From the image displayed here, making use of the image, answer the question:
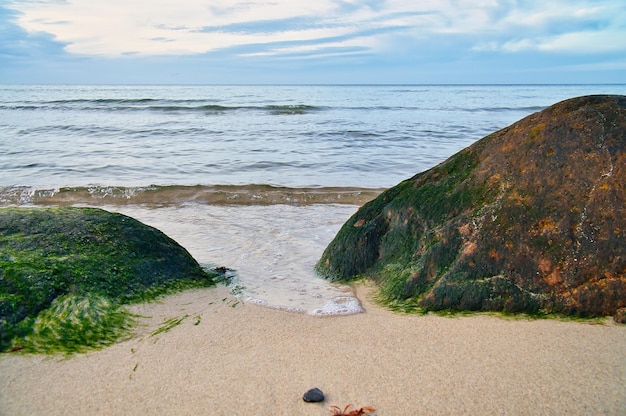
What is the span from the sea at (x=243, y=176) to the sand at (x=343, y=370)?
27.8 inches

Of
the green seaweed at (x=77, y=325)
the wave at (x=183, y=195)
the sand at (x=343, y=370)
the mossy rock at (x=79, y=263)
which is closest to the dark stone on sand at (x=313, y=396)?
the sand at (x=343, y=370)

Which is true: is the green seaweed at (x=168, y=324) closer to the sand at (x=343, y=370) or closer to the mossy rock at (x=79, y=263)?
the sand at (x=343, y=370)

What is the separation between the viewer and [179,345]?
10.0 ft

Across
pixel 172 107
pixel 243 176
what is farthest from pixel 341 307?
pixel 172 107

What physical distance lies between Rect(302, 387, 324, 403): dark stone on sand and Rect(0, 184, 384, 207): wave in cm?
667

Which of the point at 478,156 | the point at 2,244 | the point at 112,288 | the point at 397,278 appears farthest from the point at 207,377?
the point at 478,156

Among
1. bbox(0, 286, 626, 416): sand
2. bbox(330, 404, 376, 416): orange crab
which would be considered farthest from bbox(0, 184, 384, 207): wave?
bbox(330, 404, 376, 416): orange crab

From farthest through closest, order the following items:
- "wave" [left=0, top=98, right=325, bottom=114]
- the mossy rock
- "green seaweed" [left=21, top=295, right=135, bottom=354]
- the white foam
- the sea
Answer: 1. "wave" [left=0, top=98, right=325, bottom=114]
2. the sea
3. the white foam
4. the mossy rock
5. "green seaweed" [left=21, top=295, right=135, bottom=354]

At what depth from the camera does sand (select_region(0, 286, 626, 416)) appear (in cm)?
234

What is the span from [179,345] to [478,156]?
2.60 metres

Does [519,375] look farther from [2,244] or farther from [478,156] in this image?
[2,244]

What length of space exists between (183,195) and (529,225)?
7.46 meters

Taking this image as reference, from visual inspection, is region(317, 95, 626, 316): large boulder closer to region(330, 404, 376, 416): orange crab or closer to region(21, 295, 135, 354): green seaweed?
region(330, 404, 376, 416): orange crab

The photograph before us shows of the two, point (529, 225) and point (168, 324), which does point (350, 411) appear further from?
point (529, 225)
